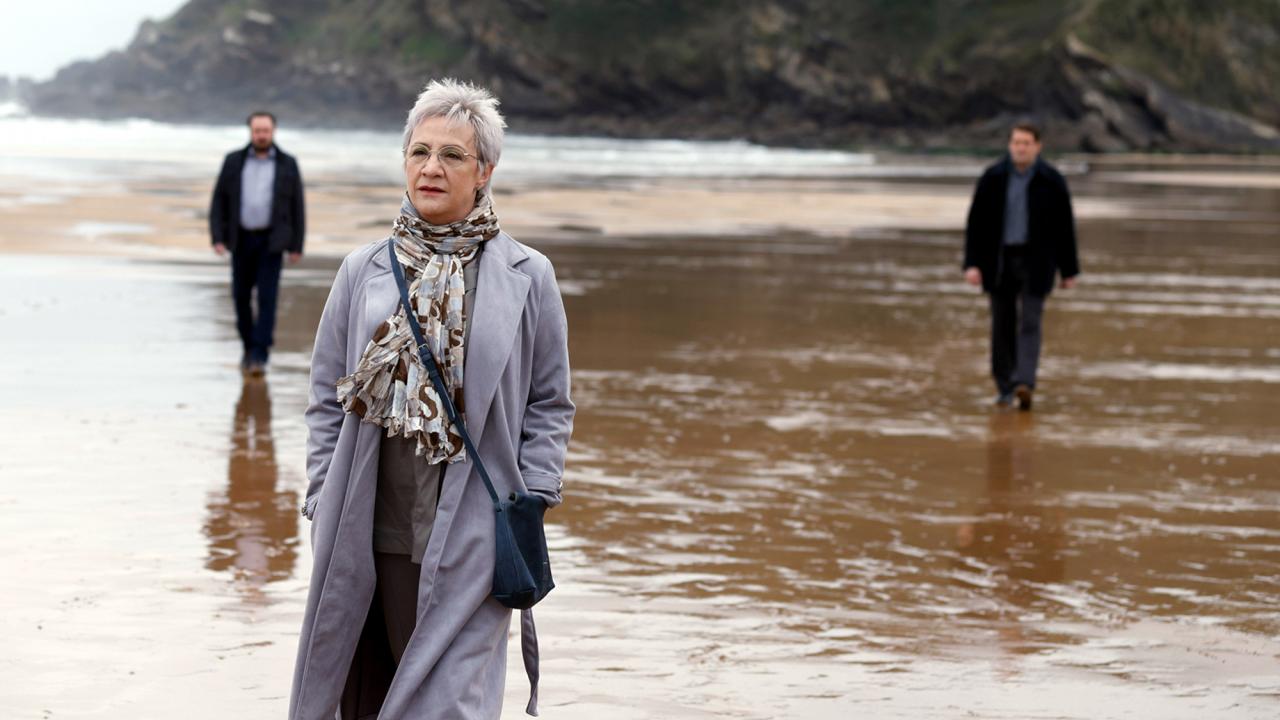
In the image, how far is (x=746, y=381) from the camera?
1188 cm

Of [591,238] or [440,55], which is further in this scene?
[440,55]

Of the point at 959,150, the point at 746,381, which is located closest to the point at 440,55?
the point at 959,150

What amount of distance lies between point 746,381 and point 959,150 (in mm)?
89670

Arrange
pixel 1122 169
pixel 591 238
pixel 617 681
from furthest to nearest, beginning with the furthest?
pixel 1122 169 → pixel 591 238 → pixel 617 681

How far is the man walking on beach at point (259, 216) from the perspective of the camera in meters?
11.7

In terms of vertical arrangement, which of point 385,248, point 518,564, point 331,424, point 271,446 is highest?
point 385,248

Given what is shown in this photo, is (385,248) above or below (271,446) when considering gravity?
above

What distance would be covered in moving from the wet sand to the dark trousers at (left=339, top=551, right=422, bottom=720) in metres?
1.24

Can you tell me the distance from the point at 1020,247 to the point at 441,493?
315 inches

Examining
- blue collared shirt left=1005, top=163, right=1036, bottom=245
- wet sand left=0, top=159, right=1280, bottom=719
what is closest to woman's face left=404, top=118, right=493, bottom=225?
wet sand left=0, top=159, right=1280, bottom=719

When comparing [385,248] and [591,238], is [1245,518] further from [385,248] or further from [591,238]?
Result: [591,238]

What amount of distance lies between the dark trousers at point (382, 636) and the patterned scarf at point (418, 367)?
10.7 inches

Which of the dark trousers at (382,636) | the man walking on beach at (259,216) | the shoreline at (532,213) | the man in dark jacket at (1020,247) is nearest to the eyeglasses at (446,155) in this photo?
the dark trousers at (382,636)

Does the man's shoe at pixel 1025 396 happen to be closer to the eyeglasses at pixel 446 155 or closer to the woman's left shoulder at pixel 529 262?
the woman's left shoulder at pixel 529 262
